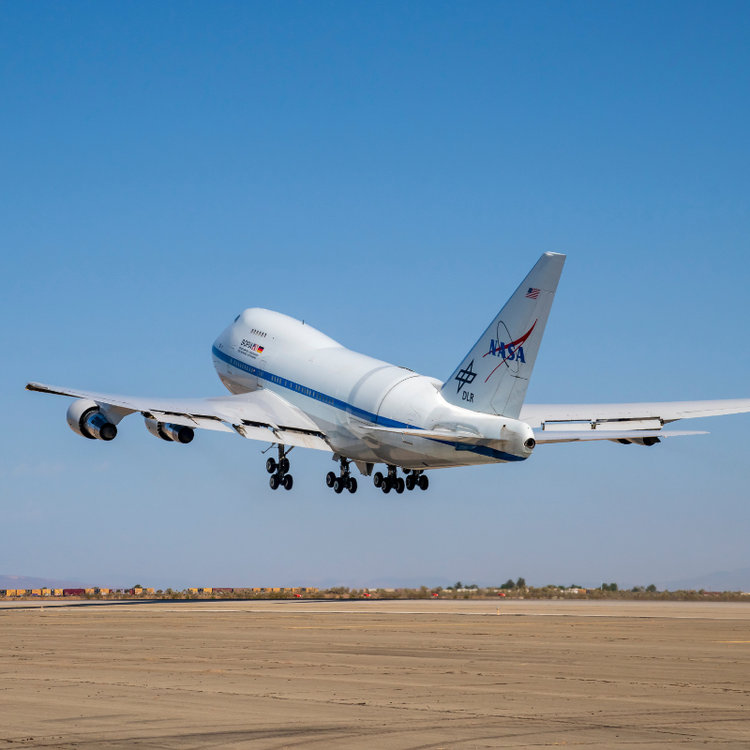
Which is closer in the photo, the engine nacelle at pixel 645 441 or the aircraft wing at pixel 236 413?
the engine nacelle at pixel 645 441

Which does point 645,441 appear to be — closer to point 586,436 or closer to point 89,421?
point 586,436

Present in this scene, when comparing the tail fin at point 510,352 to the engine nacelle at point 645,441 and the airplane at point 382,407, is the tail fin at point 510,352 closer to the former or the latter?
the airplane at point 382,407

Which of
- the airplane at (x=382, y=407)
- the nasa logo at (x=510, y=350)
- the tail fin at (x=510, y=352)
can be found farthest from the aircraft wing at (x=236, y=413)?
the nasa logo at (x=510, y=350)

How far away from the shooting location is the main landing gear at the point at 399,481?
218ft

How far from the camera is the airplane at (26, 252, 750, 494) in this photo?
50.0 meters

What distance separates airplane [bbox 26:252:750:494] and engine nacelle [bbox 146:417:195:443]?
57 mm

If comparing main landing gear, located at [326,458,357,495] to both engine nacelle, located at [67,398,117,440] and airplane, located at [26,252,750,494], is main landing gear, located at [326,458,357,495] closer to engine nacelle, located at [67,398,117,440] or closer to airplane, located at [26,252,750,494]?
airplane, located at [26,252,750,494]

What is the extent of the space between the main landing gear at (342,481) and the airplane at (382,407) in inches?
2.3

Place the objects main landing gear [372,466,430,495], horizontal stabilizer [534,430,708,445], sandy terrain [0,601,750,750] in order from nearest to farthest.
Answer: sandy terrain [0,601,750,750] < horizontal stabilizer [534,430,708,445] < main landing gear [372,466,430,495]

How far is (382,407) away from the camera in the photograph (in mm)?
59062

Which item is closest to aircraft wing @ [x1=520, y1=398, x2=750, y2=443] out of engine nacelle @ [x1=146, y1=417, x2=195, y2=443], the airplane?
the airplane

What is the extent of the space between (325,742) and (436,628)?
70.6 ft

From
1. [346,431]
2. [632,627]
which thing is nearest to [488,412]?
[346,431]

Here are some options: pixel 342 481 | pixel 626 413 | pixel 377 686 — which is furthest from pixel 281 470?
pixel 377 686
